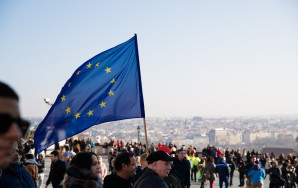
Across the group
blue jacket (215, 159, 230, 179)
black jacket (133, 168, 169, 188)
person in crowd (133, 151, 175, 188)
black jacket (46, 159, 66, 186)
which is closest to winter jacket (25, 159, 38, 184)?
black jacket (46, 159, 66, 186)

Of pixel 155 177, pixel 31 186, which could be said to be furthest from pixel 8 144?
pixel 155 177

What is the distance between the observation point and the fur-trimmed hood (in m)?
3.51

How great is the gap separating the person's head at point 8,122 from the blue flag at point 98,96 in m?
5.41

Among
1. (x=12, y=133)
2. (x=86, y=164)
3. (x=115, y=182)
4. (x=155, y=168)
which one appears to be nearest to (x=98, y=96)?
(x=155, y=168)

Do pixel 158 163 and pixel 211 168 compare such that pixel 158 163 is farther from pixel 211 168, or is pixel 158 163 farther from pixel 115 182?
pixel 211 168

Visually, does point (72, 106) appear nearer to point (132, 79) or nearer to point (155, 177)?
point (132, 79)

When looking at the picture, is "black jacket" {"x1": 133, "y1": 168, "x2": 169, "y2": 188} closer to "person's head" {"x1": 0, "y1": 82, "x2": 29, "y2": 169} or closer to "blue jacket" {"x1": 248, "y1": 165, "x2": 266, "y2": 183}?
"person's head" {"x1": 0, "y1": 82, "x2": 29, "y2": 169}

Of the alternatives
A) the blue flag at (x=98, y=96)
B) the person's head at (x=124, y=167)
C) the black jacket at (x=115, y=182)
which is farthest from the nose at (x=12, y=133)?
the blue flag at (x=98, y=96)

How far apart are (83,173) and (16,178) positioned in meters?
0.66

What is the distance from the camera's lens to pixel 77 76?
23.9 ft

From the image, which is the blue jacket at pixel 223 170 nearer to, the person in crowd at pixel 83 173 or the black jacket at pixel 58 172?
the black jacket at pixel 58 172

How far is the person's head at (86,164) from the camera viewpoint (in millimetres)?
3631

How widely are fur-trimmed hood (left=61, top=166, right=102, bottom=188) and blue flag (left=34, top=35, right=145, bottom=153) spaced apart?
297cm

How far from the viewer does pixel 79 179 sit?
3535 mm
